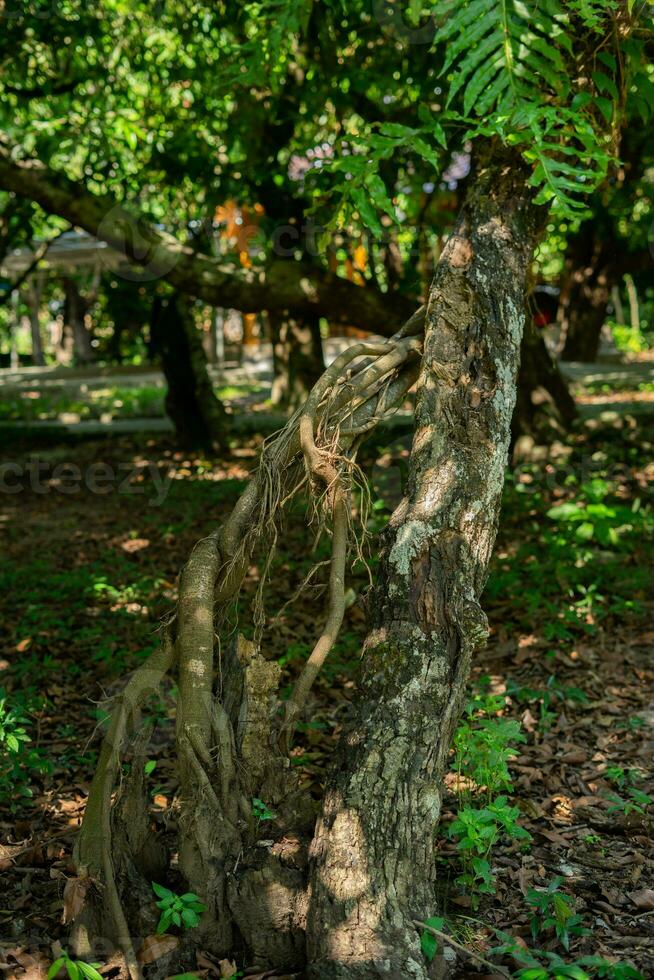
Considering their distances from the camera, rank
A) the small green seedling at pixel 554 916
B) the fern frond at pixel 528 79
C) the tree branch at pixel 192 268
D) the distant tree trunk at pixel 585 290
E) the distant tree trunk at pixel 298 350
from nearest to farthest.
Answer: the small green seedling at pixel 554 916 < the fern frond at pixel 528 79 < the tree branch at pixel 192 268 < the distant tree trunk at pixel 298 350 < the distant tree trunk at pixel 585 290

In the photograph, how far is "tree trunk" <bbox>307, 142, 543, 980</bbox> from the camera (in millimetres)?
2955

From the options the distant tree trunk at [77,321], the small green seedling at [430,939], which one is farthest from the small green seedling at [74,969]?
the distant tree trunk at [77,321]

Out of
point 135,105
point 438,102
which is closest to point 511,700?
point 438,102

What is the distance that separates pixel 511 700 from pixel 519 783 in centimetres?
86

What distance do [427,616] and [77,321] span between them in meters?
23.0

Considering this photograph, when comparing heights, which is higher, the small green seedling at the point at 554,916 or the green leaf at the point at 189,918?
the green leaf at the point at 189,918

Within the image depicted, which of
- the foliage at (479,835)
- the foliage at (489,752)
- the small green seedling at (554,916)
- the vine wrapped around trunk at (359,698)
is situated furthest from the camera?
the foliage at (489,752)

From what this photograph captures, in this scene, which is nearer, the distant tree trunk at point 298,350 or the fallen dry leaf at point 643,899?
the fallen dry leaf at point 643,899

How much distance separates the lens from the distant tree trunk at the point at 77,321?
80.3 feet

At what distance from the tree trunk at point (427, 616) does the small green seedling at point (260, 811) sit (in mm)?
278

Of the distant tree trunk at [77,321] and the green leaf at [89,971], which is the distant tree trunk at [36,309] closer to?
the distant tree trunk at [77,321]

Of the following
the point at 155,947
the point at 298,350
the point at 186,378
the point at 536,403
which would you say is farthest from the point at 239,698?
the point at 298,350

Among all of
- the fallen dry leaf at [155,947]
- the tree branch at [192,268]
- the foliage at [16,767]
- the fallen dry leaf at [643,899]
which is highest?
the tree branch at [192,268]

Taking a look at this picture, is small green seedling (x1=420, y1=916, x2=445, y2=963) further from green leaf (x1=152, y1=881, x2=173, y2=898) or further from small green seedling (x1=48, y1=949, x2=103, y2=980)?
small green seedling (x1=48, y1=949, x2=103, y2=980)
